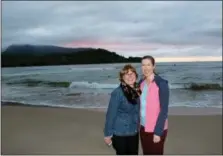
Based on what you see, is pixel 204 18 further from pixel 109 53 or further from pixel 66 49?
pixel 66 49

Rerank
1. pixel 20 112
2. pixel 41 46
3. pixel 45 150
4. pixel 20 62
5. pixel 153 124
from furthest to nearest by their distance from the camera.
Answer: pixel 20 62 < pixel 41 46 < pixel 20 112 < pixel 45 150 < pixel 153 124

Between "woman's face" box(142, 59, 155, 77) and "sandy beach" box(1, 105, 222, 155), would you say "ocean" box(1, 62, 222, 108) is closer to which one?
"sandy beach" box(1, 105, 222, 155)

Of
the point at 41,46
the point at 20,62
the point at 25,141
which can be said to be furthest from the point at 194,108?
the point at 20,62

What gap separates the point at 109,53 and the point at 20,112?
7.98 m

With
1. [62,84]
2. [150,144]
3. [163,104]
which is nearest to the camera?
[163,104]

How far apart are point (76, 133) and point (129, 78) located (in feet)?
8.74

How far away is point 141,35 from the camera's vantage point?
11.3m

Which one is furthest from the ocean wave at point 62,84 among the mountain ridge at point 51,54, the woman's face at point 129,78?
the woman's face at point 129,78

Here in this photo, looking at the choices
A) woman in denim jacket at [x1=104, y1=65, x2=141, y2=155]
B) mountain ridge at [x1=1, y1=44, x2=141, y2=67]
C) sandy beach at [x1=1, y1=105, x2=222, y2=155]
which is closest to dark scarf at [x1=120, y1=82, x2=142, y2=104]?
woman in denim jacket at [x1=104, y1=65, x2=141, y2=155]

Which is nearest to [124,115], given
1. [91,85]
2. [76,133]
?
[76,133]

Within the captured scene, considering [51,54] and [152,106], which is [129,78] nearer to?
[152,106]

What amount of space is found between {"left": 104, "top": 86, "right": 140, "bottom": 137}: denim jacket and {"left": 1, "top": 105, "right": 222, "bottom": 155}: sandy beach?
1.72 meters

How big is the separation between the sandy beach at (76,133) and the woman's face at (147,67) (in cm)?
190

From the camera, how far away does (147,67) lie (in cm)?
172
